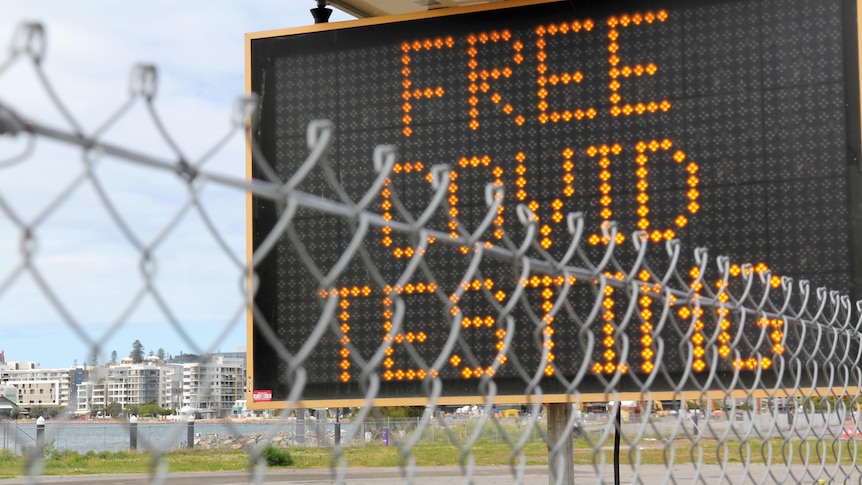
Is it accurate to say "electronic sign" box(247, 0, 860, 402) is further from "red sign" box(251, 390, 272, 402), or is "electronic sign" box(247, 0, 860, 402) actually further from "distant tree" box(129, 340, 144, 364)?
"distant tree" box(129, 340, 144, 364)

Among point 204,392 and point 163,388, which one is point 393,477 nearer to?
point 163,388

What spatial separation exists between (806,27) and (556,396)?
1597 mm

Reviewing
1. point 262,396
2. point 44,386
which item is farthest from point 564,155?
point 44,386

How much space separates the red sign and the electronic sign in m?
0.04

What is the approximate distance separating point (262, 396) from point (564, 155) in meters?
1.58

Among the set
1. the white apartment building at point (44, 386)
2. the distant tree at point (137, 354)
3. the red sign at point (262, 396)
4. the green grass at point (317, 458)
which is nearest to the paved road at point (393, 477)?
the green grass at point (317, 458)

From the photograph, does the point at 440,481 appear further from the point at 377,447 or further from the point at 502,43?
the point at 502,43

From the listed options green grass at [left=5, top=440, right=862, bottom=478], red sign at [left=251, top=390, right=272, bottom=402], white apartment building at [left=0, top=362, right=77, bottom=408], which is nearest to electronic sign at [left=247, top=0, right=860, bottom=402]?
red sign at [left=251, top=390, right=272, bottom=402]

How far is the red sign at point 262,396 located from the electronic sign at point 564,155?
0.04 m

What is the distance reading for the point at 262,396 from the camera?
448 centimetres

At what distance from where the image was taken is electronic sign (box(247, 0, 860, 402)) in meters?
3.86

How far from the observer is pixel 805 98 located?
3.86 meters

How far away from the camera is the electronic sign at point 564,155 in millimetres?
3855

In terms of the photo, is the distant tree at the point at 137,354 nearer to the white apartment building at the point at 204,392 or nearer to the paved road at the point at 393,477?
the white apartment building at the point at 204,392
